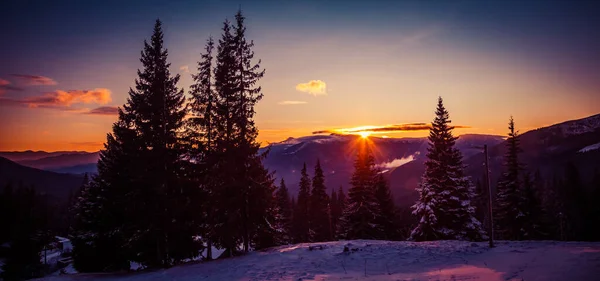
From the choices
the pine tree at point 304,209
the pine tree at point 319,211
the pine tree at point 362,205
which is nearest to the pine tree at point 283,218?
the pine tree at point 304,209

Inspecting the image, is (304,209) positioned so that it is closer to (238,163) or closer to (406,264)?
(238,163)

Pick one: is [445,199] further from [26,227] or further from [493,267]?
[26,227]

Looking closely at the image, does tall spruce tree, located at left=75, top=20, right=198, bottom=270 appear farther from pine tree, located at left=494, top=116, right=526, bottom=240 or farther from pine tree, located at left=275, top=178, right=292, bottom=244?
pine tree, located at left=494, top=116, right=526, bottom=240

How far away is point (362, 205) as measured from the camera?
39.2 metres

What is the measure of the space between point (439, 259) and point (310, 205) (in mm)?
37355

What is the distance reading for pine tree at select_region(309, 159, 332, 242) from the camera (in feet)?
173

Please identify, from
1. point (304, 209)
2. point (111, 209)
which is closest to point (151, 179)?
point (111, 209)

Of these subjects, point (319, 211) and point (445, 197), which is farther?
point (319, 211)

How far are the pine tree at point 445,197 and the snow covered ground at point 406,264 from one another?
10.2m

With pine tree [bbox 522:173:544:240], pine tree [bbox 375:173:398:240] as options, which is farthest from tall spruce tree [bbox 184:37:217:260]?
pine tree [bbox 522:173:544:240]

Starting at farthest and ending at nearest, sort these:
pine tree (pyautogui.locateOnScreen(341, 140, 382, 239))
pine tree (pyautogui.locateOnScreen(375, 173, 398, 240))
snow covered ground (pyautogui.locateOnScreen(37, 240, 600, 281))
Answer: pine tree (pyautogui.locateOnScreen(375, 173, 398, 240)), pine tree (pyautogui.locateOnScreen(341, 140, 382, 239)), snow covered ground (pyautogui.locateOnScreen(37, 240, 600, 281))

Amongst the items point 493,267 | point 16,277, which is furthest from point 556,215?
point 16,277

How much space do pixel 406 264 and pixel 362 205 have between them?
22.1 metres

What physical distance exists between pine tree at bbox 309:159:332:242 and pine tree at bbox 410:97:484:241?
21.0m
